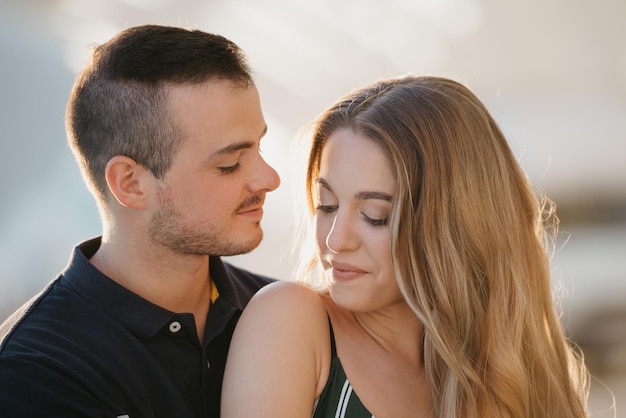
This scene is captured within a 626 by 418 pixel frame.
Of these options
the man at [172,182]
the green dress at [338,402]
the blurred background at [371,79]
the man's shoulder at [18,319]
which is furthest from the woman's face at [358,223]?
the blurred background at [371,79]

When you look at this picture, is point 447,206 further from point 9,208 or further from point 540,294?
point 9,208

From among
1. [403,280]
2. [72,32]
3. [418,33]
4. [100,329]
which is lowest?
[100,329]

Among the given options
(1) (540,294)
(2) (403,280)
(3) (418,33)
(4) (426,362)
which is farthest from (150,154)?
(3) (418,33)

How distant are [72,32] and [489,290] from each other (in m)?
3.74

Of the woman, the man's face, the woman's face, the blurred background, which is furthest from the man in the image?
the blurred background

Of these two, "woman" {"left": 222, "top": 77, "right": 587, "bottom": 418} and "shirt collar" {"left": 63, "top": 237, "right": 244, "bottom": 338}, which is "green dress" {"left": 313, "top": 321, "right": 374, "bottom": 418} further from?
"shirt collar" {"left": 63, "top": 237, "right": 244, "bottom": 338}

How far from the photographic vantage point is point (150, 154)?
2.16m

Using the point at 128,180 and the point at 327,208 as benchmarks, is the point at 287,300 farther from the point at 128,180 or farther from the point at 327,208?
the point at 128,180

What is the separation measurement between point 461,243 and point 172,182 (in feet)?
2.31

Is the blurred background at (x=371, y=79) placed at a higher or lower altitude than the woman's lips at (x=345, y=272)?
higher

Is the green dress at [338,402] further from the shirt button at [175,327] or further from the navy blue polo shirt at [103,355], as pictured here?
the shirt button at [175,327]

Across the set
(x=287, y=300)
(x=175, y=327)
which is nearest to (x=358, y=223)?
(x=287, y=300)

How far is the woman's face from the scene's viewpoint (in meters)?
1.94

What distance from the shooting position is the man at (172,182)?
204 cm
